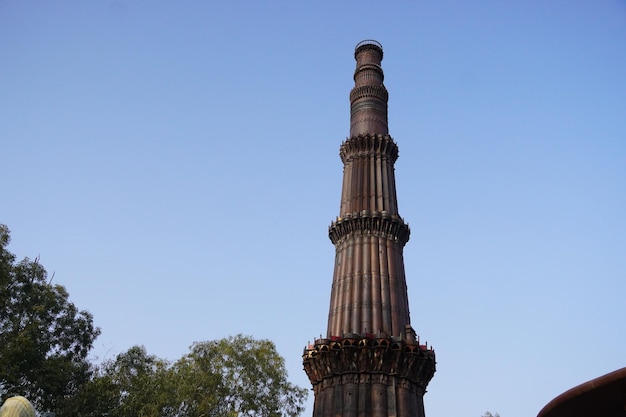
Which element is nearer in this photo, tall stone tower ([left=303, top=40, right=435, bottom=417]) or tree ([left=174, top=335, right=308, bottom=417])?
tall stone tower ([left=303, top=40, right=435, bottom=417])

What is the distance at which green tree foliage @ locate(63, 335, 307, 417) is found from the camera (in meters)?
35.5

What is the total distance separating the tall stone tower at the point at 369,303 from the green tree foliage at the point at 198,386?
32.9ft

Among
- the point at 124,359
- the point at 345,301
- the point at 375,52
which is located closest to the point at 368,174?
the point at 345,301

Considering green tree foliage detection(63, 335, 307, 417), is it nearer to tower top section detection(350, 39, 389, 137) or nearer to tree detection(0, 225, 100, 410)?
tree detection(0, 225, 100, 410)

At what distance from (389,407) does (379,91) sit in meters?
23.9

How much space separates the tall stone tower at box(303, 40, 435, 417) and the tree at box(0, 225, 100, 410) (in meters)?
15.3

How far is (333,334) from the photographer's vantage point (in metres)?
33.6

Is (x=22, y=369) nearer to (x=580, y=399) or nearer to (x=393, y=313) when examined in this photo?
(x=393, y=313)

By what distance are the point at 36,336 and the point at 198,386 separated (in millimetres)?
11460

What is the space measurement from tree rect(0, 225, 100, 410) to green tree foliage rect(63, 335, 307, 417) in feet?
6.17

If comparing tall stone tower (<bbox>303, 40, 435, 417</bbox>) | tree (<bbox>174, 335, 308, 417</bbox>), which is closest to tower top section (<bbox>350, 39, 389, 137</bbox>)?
tall stone tower (<bbox>303, 40, 435, 417</bbox>)

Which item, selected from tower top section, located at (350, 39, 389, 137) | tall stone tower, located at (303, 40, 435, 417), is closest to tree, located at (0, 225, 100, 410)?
tall stone tower, located at (303, 40, 435, 417)

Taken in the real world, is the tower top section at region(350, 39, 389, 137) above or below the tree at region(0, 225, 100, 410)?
above

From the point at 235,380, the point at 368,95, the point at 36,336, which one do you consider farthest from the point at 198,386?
the point at 368,95
